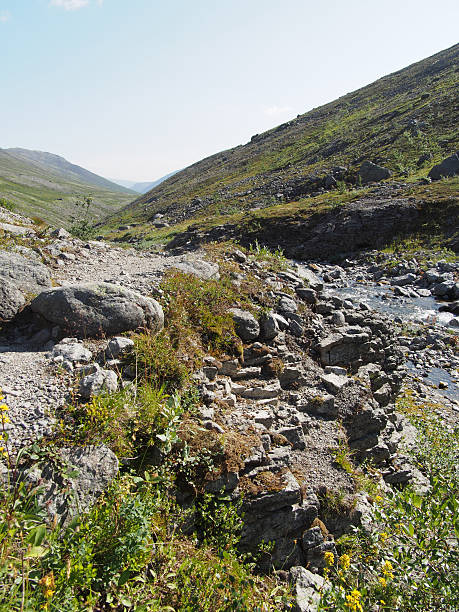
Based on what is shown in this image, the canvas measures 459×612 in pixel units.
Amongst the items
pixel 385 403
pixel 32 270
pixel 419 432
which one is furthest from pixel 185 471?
pixel 419 432

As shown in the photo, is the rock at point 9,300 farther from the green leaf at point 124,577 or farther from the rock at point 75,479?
the green leaf at point 124,577

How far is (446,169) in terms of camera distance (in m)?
38.8

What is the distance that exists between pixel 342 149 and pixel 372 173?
74.4 ft

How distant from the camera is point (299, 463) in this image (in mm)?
7395

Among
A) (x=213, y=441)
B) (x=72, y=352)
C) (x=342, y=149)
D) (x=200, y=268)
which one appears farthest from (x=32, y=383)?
(x=342, y=149)

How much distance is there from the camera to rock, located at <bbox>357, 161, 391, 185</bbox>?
45000 mm

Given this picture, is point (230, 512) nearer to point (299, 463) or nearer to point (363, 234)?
point (299, 463)

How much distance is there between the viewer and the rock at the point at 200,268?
12297 millimetres

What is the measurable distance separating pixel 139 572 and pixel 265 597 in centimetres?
172

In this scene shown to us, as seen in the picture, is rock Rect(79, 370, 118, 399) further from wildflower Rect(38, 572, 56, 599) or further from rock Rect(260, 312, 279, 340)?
rock Rect(260, 312, 279, 340)

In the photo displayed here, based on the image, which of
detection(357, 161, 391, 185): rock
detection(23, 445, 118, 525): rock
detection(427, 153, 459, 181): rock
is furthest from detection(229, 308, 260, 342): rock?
detection(357, 161, 391, 185): rock

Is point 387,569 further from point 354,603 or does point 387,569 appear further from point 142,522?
point 142,522

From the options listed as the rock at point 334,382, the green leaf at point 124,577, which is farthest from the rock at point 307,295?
the green leaf at point 124,577

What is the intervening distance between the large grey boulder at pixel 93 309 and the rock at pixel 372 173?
147 ft
